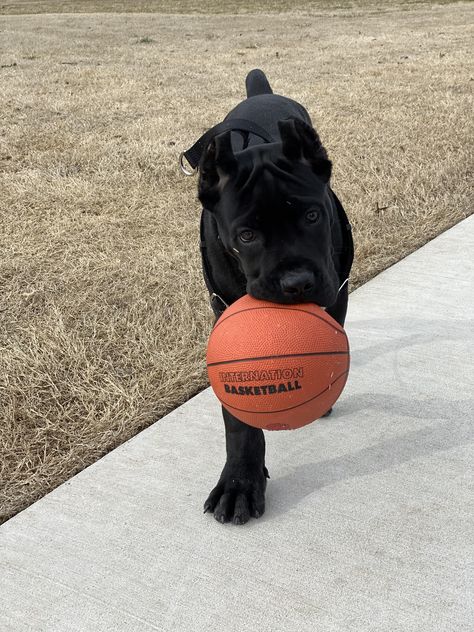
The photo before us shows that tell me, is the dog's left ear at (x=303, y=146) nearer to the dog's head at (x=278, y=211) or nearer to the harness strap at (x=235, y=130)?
the dog's head at (x=278, y=211)

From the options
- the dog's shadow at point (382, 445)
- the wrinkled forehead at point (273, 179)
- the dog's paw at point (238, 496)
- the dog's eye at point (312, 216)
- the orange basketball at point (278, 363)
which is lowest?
the dog's shadow at point (382, 445)

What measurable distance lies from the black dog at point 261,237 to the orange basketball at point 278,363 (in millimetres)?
79

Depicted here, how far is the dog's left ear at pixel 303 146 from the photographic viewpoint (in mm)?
2840

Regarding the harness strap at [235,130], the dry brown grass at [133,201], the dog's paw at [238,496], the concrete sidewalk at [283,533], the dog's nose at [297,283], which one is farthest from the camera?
the dry brown grass at [133,201]

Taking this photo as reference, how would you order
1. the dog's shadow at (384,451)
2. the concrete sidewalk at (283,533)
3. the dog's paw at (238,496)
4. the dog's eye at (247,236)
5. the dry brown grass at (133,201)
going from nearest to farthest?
the concrete sidewalk at (283,533), the dog's eye at (247,236), the dog's paw at (238,496), the dog's shadow at (384,451), the dry brown grass at (133,201)

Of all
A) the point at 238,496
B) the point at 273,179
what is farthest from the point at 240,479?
the point at 273,179

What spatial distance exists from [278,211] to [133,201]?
4.21 metres

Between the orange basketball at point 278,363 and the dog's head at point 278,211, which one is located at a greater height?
the dog's head at point 278,211

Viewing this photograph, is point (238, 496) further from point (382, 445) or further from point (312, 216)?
point (312, 216)

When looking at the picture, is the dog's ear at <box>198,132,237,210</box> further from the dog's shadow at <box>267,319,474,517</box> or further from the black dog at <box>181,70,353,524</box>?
the dog's shadow at <box>267,319,474,517</box>

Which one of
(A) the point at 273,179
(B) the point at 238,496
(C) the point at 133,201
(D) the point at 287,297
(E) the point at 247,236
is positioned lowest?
(C) the point at 133,201

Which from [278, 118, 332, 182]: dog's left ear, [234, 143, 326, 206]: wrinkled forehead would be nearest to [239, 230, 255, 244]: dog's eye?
[234, 143, 326, 206]: wrinkled forehead

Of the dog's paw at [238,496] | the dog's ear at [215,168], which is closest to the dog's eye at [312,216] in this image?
the dog's ear at [215,168]

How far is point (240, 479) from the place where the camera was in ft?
9.91
